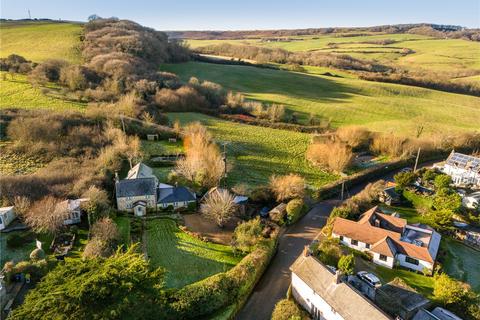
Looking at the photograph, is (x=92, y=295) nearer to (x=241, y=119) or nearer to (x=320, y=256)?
(x=320, y=256)

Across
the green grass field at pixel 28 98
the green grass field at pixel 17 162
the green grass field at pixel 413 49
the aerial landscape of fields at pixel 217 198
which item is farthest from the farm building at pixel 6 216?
the green grass field at pixel 413 49

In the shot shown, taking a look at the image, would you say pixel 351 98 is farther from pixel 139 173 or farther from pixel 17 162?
pixel 17 162

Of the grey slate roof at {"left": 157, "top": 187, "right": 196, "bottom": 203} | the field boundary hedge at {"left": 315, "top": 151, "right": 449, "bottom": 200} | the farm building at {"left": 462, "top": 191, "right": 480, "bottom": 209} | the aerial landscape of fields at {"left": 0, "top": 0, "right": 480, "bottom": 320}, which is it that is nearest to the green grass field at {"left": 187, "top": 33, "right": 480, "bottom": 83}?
the aerial landscape of fields at {"left": 0, "top": 0, "right": 480, "bottom": 320}

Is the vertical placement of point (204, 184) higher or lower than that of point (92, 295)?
lower

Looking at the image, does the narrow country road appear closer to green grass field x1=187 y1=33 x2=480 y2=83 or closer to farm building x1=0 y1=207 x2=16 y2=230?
farm building x1=0 y1=207 x2=16 y2=230

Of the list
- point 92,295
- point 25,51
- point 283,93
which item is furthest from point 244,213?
point 25,51

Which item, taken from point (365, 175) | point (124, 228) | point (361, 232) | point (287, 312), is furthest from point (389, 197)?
point (124, 228)
